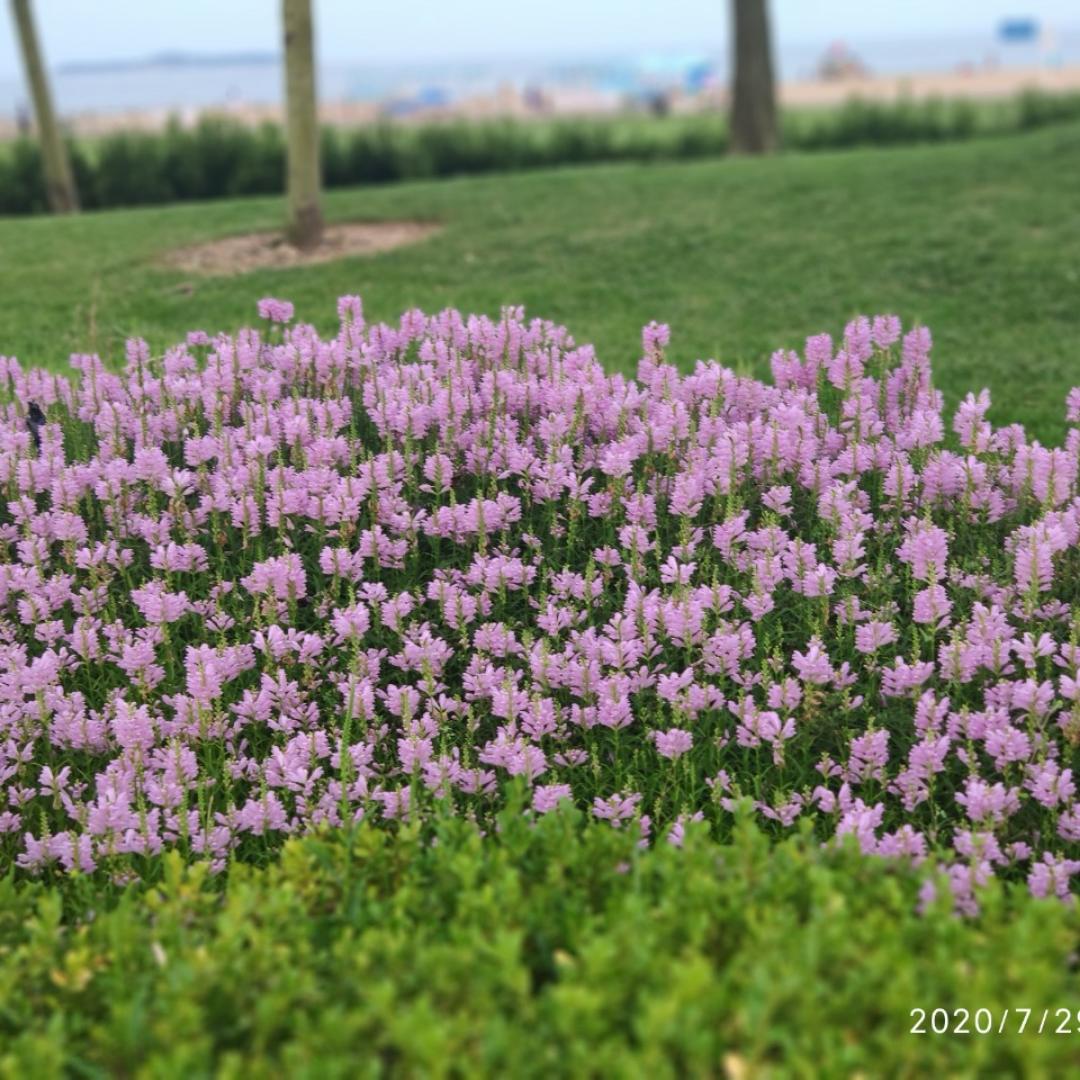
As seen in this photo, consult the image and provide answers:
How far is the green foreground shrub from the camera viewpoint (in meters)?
2.25

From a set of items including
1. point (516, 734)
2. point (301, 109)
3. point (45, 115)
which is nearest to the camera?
point (516, 734)

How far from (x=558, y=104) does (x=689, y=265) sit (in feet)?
216

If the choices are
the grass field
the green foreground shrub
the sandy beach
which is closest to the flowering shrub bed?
the grass field

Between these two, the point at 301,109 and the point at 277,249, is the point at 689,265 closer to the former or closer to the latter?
the point at 301,109

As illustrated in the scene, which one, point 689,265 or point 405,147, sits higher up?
point 405,147

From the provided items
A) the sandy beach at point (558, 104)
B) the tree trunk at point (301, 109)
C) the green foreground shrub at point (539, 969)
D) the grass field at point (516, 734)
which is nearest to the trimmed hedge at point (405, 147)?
the sandy beach at point (558, 104)

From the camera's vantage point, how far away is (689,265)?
41.0 feet

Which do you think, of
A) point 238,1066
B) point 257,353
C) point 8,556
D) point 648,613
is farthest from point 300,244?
point 238,1066

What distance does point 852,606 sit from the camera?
14.2 feet

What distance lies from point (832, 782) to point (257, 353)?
3338 mm

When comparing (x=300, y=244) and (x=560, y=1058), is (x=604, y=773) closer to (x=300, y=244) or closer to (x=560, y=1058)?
(x=560, y=1058)

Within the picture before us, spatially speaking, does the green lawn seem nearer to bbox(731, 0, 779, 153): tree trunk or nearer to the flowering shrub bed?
the flowering shrub bed

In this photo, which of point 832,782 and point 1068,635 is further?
point 1068,635

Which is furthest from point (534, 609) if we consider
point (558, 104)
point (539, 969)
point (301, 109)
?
point (558, 104)
